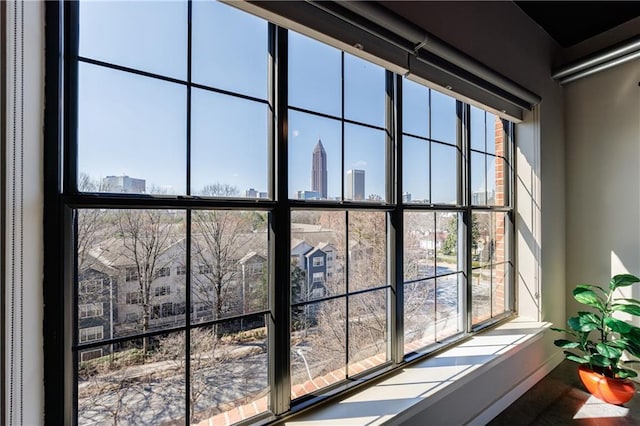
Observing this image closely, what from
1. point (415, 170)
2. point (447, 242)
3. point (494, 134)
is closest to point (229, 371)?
point (415, 170)

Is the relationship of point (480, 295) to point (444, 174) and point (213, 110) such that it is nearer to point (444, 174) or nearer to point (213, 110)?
point (444, 174)

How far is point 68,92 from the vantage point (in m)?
0.89

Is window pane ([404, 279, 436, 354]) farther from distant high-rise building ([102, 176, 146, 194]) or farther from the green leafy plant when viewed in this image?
distant high-rise building ([102, 176, 146, 194])

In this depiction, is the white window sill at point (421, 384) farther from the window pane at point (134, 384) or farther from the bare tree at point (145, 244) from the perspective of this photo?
the bare tree at point (145, 244)

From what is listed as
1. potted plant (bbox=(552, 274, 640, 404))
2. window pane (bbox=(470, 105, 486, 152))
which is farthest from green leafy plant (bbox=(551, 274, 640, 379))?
window pane (bbox=(470, 105, 486, 152))

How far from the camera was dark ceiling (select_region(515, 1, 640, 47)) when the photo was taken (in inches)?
87.4

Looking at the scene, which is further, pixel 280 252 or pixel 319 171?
pixel 319 171

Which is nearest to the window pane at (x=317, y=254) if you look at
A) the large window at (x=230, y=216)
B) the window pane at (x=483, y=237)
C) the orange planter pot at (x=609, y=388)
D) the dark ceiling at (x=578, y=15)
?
the large window at (x=230, y=216)

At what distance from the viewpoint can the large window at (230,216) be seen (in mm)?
945

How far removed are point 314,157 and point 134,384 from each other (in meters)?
1.13

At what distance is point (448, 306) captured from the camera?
2.05 metres

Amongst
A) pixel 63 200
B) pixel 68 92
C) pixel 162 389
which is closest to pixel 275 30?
pixel 68 92

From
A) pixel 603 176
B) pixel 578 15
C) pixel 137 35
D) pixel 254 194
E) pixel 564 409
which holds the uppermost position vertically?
pixel 578 15

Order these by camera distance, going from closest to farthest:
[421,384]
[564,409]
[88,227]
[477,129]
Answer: [88,227] < [421,384] < [564,409] < [477,129]
